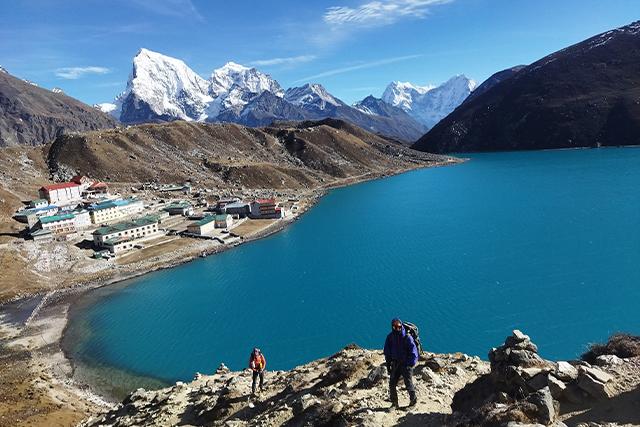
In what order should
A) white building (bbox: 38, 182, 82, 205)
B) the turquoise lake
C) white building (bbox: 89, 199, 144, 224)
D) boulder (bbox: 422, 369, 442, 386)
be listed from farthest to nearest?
1. white building (bbox: 38, 182, 82, 205)
2. white building (bbox: 89, 199, 144, 224)
3. the turquoise lake
4. boulder (bbox: 422, 369, 442, 386)

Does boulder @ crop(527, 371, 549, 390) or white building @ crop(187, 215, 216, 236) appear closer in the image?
boulder @ crop(527, 371, 549, 390)

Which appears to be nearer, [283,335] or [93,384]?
[93,384]

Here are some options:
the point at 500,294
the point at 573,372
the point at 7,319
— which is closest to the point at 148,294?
the point at 7,319

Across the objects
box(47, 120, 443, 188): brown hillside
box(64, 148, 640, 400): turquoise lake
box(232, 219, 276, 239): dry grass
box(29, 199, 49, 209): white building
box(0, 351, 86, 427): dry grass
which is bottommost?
box(64, 148, 640, 400): turquoise lake

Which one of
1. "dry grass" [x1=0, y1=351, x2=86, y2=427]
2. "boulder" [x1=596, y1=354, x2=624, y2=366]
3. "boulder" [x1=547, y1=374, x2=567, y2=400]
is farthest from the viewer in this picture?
"dry grass" [x1=0, y1=351, x2=86, y2=427]

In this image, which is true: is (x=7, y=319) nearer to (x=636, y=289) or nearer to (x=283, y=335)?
(x=283, y=335)

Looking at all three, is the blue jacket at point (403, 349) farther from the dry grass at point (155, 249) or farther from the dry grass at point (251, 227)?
the dry grass at point (251, 227)

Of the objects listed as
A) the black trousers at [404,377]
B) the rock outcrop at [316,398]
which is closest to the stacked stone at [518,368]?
the rock outcrop at [316,398]

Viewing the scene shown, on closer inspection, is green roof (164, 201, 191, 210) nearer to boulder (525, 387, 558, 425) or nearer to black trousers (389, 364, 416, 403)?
black trousers (389, 364, 416, 403)

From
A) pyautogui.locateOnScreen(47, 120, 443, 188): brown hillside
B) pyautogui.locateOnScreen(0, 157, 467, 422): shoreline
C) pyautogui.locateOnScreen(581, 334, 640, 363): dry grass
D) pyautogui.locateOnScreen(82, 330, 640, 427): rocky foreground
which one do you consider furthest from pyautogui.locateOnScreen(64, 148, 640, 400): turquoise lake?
pyautogui.locateOnScreen(47, 120, 443, 188): brown hillside
